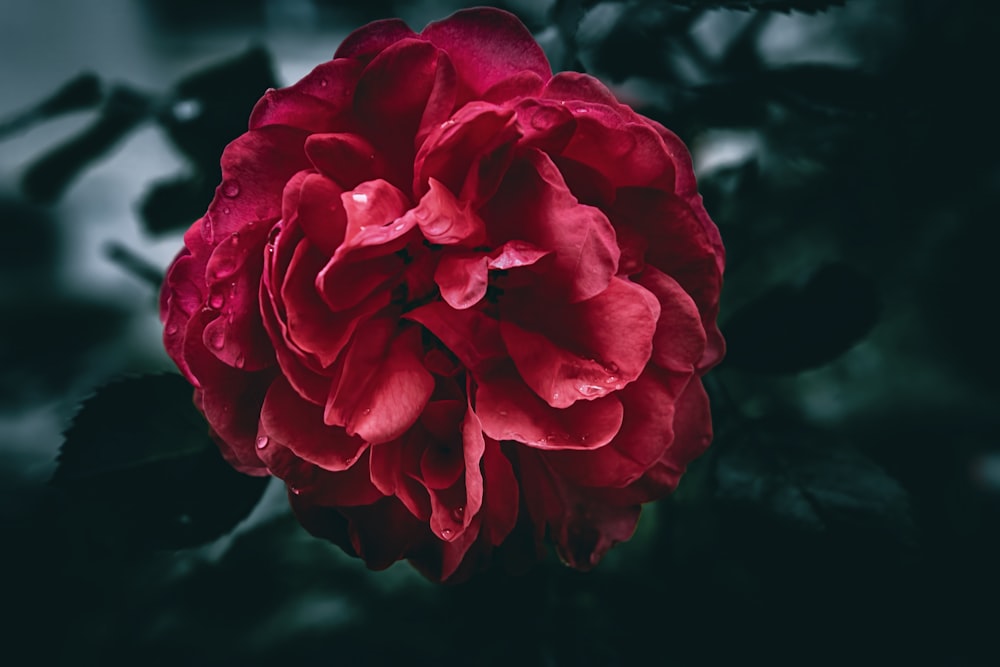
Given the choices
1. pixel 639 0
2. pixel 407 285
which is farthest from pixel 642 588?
pixel 639 0

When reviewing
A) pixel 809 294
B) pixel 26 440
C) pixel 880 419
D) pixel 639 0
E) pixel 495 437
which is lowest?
pixel 880 419

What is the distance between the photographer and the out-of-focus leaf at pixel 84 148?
682mm

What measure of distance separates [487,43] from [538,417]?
0.70 feet

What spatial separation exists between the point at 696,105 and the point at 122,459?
534 millimetres

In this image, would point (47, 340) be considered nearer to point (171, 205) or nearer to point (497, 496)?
point (171, 205)

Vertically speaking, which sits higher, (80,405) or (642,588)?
(80,405)

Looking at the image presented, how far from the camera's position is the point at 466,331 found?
1.37ft

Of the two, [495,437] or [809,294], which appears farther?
[809,294]

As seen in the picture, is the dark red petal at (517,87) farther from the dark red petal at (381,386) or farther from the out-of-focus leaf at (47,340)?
the out-of-focus leaf at (47,340)

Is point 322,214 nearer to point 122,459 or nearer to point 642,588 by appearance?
point 122,459

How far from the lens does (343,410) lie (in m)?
0.39

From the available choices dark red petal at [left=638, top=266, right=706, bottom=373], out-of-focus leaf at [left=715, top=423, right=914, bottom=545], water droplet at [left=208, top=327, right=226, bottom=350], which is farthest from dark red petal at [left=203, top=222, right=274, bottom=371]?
out-of-focus leaf at [left=715, top=423, right=914, bottom=545]

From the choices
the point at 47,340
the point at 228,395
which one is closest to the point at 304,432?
the point at 228,395

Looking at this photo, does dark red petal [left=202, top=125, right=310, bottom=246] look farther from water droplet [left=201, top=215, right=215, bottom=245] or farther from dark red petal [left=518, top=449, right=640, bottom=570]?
dark red petal [left=518, top=449, right=640, bottom=570]
